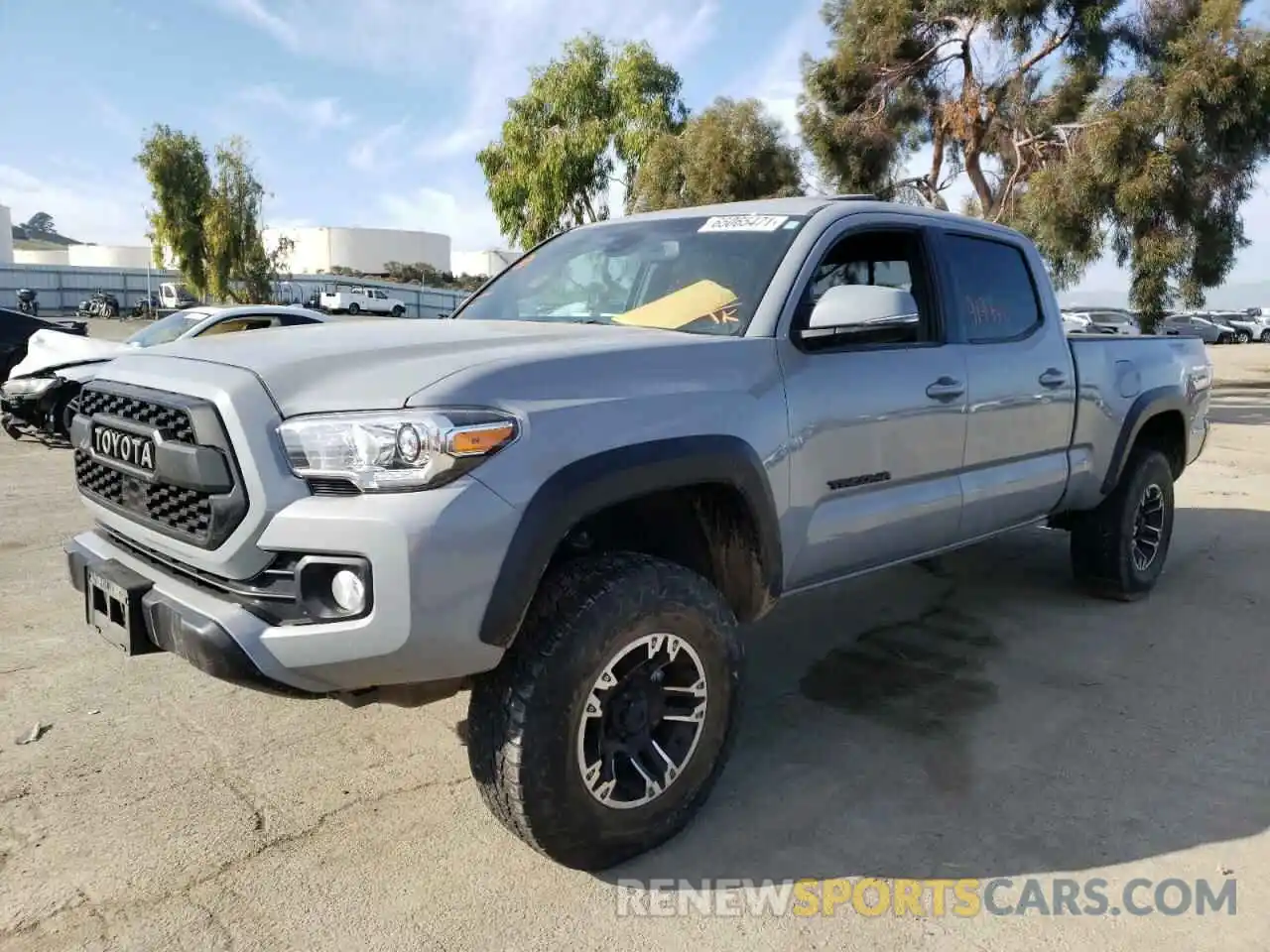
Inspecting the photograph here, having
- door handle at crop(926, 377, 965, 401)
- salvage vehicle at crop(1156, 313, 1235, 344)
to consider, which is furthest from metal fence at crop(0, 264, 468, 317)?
door handle at crop(926, 377, 965, 401)

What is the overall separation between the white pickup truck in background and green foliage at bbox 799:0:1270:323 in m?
34.4

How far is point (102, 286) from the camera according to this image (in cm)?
5347

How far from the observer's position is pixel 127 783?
3.11 metres

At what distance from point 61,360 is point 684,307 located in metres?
8.06

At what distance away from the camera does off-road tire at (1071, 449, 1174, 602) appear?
16.7 ft

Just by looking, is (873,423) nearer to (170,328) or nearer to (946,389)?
(946,389)

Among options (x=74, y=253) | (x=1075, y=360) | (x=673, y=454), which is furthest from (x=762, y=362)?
(x=74, y=253)

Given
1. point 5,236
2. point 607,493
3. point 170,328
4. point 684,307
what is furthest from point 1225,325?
point 5,236

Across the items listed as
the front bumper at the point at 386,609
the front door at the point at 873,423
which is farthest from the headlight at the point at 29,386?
the front door at the point at 873,423

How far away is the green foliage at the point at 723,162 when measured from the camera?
16.4m

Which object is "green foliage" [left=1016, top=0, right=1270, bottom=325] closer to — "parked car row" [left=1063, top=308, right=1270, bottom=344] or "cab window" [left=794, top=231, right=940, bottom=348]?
"cab window" [left=794, top=231, right=940, bottom=348]

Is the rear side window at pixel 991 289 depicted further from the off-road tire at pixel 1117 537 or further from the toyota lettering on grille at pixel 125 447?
the toyota lettering on grille at pixel 125 447

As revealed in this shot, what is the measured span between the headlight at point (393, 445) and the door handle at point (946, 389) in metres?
1.94

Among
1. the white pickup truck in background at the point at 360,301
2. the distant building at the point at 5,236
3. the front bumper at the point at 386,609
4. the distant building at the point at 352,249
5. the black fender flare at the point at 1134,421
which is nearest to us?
the front bumper at the point at 386,609
